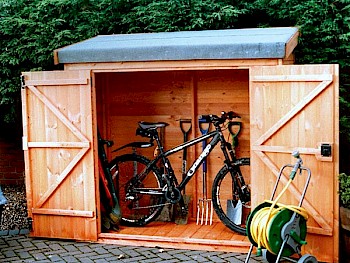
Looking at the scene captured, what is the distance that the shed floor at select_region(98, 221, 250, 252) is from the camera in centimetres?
654

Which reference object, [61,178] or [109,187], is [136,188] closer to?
[109,187]

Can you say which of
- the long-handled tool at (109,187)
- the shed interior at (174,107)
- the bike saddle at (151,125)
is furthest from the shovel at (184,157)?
the long-handled tool at (109,187)

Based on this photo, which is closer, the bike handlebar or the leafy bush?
the leafy bush

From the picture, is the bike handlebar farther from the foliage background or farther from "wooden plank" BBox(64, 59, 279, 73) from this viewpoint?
the foliage background

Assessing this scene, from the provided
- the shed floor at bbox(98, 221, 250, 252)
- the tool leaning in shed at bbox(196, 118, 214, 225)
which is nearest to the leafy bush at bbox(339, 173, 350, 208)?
the shed floor at bbox(98, 221, 250, 252)

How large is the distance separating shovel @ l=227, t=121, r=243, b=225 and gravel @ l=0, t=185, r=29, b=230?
8.14 ft

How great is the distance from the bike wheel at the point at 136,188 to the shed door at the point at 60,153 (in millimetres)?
728

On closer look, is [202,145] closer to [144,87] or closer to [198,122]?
[198,122]

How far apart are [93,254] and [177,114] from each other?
6.89 ft

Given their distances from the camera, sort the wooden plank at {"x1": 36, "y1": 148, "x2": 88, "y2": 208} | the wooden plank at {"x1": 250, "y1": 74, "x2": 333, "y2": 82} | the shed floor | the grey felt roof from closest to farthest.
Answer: the wooden plank at {"x1": 250, "y1": 74, "x2": 333, "y2": 82}
the grey felt roof
the shed floor
the wooden plank at {"x1": 36, "y1": 148, "x2": 88, "y2": 208}

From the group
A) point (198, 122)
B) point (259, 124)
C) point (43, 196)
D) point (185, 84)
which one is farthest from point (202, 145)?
point (43, 196)

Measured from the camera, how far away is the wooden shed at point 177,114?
5914 millimetres

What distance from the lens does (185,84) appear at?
7.61 m

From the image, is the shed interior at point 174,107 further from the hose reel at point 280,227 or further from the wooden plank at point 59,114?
the hose reel at point 280,227
